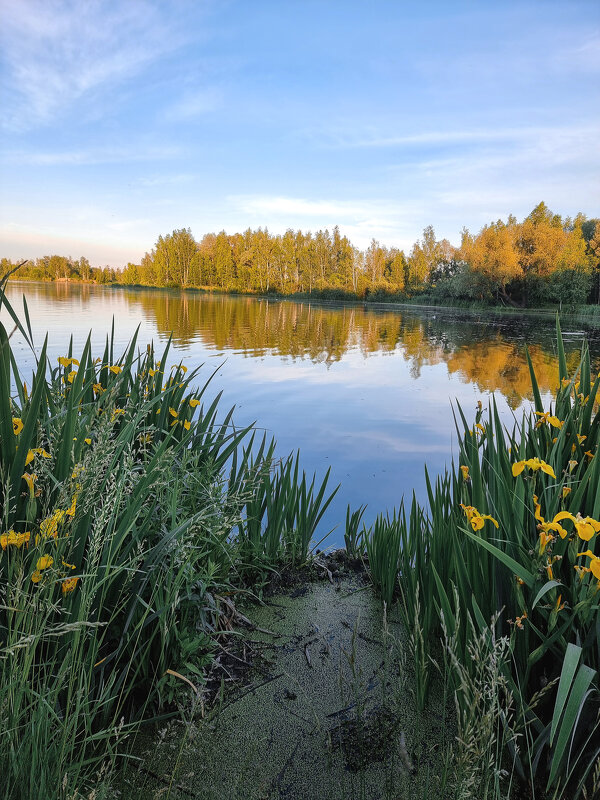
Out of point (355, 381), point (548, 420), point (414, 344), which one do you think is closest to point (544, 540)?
point (548, 420)

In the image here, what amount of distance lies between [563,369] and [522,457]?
584 mm

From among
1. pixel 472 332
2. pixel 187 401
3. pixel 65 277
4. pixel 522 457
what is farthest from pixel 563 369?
pixel 65 277

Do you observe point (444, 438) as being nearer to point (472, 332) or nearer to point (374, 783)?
point (374, 783)

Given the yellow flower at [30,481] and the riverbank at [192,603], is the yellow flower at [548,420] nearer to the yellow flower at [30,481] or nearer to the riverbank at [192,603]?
the riverbank at [192,603]

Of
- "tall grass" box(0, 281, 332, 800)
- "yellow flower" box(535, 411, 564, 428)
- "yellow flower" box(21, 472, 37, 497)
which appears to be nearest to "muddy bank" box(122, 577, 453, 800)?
"tall grass" box(0, 281, 332, 800)

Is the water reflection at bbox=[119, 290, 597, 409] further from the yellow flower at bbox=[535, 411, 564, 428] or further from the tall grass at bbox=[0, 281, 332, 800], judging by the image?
the tall grass at bbox=[0, 281, 332, 800]

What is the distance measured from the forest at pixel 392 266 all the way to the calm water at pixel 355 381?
66.5ft

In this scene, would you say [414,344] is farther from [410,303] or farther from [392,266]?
[392,266]

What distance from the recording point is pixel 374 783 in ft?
4.70

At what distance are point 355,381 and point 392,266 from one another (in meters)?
58.5

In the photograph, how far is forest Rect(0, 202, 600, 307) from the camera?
41.1 metres

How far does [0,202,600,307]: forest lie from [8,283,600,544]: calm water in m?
20.3

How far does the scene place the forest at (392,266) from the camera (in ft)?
135

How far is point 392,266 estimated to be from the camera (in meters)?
66.4
